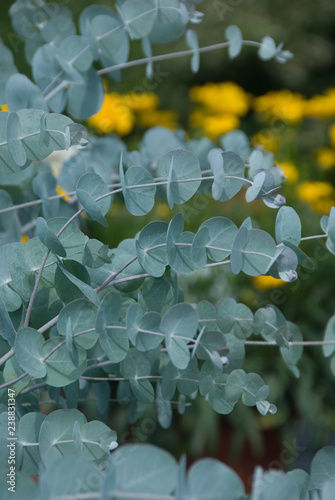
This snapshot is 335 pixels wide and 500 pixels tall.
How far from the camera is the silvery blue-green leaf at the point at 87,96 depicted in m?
0.60

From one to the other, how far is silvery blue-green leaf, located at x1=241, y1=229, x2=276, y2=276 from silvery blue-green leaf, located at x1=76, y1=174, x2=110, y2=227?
0.34 feet

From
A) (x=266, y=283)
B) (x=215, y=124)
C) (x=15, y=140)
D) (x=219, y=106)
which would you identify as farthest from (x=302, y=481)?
(x=219, y=106)

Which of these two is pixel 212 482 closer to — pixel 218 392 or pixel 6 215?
pixel 218 392

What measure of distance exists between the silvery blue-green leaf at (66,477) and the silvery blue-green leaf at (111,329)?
4.7 inches

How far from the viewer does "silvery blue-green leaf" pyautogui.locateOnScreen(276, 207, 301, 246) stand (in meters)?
0.40

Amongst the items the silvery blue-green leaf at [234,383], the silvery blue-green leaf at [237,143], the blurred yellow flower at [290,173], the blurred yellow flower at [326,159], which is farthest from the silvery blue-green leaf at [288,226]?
the blurred yellow flower at [326,159]

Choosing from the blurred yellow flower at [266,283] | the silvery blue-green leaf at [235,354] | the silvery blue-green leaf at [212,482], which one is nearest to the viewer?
→ the silvery blue-green leaf at [212,482]

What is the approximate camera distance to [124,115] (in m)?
2.08

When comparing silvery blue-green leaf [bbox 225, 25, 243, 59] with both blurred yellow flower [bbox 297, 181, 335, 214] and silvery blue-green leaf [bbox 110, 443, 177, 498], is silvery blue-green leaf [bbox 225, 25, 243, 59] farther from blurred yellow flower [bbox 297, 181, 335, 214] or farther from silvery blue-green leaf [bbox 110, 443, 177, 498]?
blurred yellow flower [bbox 297, 181, 335, 214]

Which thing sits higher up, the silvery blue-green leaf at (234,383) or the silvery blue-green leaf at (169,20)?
the silvery blue-green leaf at (169,20)

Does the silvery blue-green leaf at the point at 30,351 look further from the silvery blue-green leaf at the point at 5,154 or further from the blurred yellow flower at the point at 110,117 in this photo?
the blurred yellow flower at the point at 110,117

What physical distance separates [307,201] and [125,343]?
1.48 meters

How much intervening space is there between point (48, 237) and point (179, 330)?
0.36 ft

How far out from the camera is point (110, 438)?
38cm
